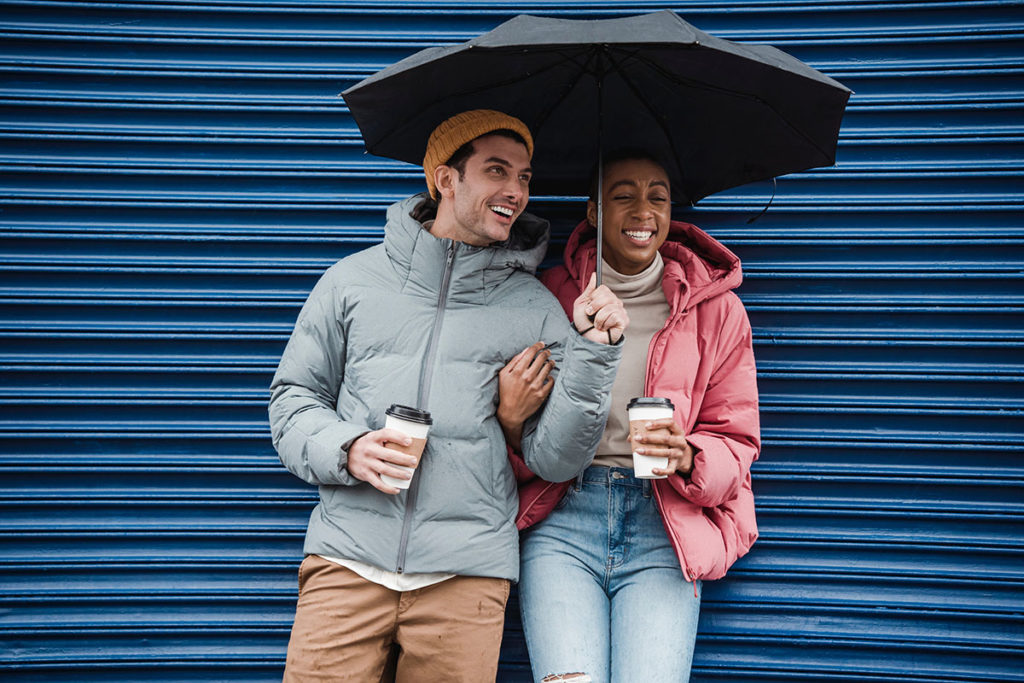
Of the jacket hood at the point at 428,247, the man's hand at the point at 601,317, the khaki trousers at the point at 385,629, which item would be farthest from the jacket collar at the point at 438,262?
the khaki trousers at the point at 385,629

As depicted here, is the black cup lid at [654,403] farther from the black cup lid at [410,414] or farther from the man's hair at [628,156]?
the man's hair at [628,156]

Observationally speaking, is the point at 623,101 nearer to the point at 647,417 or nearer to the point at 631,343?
the point at 631,343

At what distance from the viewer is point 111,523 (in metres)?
3.17

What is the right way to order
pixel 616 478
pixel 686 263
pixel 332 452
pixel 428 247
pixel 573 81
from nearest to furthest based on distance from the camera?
pixel 332 452
pixel 428 247
pixel 616 478
pixel 573 81
pixel 686 263

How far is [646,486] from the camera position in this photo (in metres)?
2.55

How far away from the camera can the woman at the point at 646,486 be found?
2410mm

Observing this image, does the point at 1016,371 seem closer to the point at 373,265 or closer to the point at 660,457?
the point at 660,457

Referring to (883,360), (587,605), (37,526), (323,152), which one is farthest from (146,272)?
(883,360)

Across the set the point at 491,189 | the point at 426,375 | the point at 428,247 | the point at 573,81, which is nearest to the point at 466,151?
the point at 491,189

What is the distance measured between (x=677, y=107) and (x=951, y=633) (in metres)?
2.67

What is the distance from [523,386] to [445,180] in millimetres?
856

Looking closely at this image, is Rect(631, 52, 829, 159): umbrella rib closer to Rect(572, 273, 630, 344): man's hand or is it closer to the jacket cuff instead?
Rect(572, 273, 630, 344): man's hand

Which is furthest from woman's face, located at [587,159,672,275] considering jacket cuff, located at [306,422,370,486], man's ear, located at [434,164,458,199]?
jacket cuff, located at [306,422,370,486]

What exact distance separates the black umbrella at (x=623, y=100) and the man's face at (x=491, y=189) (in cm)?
28
